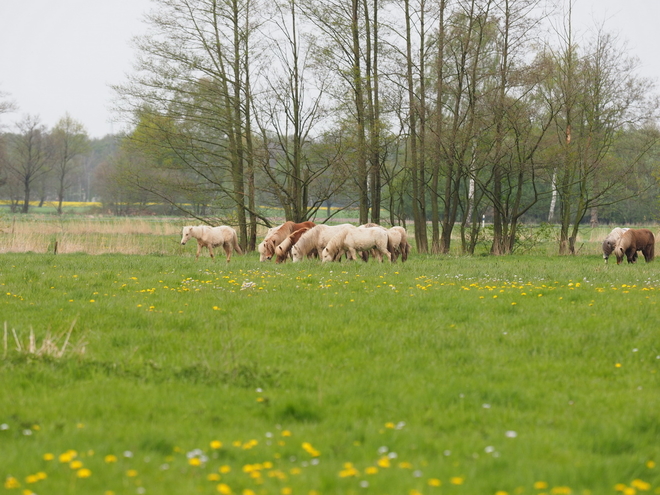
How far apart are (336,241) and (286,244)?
1972 mm

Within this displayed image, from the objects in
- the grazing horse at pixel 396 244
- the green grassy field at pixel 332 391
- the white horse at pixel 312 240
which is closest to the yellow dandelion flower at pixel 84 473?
the green grassy field at pixel 332 391

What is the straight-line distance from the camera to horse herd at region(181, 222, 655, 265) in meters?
18.5

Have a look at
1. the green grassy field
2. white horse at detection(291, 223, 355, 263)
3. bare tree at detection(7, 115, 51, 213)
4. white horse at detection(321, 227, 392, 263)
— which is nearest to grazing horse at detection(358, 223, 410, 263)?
white horse at detection(321, 227, 392, 263)

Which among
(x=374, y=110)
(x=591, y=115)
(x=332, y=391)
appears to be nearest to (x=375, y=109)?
(x=374, y=110)

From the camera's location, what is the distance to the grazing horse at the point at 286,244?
63.0 feet

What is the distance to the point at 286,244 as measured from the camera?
759 inches

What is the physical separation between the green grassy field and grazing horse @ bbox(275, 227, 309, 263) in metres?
8.07

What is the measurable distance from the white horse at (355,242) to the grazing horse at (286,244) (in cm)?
151

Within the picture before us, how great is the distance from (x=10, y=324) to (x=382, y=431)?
19.9 ft

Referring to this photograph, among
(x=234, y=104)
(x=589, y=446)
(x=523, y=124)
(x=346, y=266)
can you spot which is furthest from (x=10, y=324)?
(x=523, y=124)

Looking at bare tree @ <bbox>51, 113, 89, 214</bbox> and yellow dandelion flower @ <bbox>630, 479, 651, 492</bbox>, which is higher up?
bare tree @ <bbox>51, 113, 89, 214</bbox>

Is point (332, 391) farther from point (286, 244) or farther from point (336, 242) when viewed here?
point (286, 244)

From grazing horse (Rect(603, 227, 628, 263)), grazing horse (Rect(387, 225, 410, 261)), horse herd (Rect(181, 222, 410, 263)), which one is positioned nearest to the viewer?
horse herd (Rect(181, 222, 410, 263))

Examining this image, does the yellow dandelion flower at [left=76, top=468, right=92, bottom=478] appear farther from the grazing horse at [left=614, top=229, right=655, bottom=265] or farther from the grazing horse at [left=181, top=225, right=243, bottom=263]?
the grazing horse at [left=614, top=229, right=655, bottom=265]
